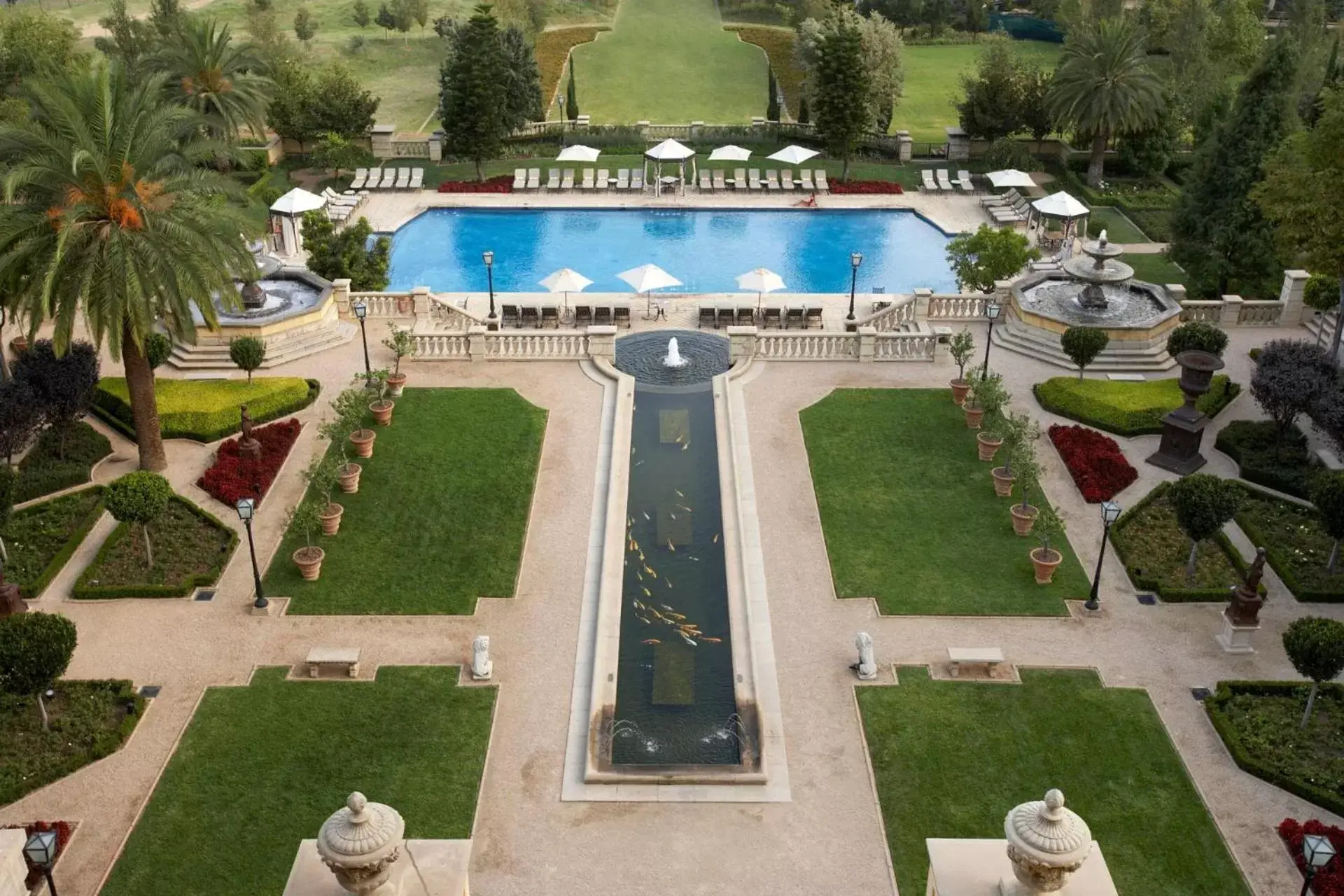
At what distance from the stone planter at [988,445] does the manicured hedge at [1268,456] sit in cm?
648

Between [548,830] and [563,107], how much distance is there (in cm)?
6573

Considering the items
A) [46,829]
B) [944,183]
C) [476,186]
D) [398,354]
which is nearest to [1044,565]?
[398,354]

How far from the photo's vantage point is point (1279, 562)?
99.0 ft

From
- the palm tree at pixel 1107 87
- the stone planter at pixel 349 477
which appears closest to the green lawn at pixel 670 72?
the palm tree at pixel 1107 87

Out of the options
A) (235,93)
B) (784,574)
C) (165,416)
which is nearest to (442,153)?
(235,93)

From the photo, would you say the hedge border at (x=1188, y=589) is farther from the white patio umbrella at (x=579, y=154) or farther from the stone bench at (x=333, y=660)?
the white patio umbrella at (x=579, y=154)

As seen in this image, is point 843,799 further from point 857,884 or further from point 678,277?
point 678,277

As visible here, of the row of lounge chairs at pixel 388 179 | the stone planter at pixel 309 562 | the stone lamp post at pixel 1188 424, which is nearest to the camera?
the stone planter at pixel 309 562

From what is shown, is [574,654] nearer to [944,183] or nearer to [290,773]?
[290,773]

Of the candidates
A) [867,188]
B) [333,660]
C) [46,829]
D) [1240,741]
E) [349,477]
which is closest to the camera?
[46,829]

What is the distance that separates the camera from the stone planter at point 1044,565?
96.3 feet

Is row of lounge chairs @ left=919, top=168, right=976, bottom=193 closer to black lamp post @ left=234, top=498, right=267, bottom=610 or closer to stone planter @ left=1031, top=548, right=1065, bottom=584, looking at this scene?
stone planter @ left=1031, top=548, right=1065, bottom=584

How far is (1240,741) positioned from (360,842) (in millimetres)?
17076

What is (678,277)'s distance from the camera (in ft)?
173
